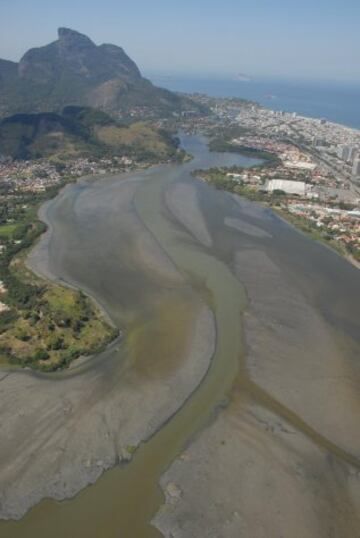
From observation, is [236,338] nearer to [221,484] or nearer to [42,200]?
[221,484]

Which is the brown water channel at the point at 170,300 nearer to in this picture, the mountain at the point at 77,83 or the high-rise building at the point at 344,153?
the high-rise building at the point at 344,153

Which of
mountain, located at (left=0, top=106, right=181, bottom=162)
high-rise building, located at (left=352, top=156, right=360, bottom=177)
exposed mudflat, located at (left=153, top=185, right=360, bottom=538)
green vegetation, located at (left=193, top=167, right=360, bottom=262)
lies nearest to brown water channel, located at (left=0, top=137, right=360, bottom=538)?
exposed mudflat, located at (left=153, top=185, right=360, bottom=538)

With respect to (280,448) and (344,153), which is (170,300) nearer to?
(280,448)

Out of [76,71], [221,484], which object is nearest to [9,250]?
[221,484]

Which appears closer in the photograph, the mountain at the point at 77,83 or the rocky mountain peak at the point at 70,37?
the mountain at the point at 77,83

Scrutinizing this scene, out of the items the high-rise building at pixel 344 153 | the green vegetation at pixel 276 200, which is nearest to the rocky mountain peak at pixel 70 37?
the high-rise building at pixel 344 153
